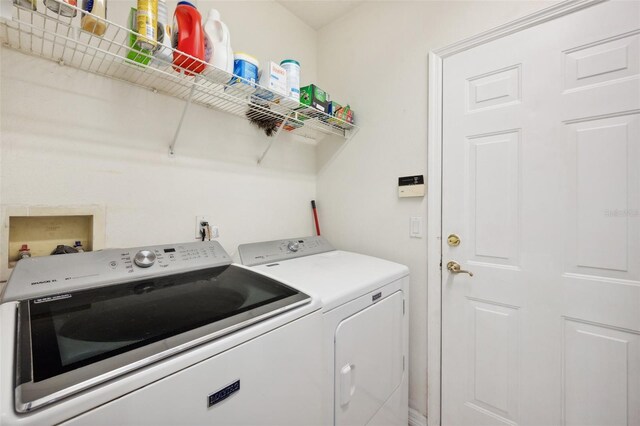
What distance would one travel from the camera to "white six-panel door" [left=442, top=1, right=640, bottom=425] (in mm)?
1229

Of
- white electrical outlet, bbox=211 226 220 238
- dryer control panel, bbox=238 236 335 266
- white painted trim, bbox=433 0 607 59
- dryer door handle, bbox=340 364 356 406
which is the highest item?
white painted trim, bbox=433 0 607 59

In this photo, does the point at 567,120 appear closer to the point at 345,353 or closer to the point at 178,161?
the point at 345,353

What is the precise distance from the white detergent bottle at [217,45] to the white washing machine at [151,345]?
0.90 meters

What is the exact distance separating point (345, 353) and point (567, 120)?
1529 mm

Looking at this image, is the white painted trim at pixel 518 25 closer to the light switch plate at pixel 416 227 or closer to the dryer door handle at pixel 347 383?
the light switch plate at pixel 416 227

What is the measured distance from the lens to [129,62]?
116 centimetres

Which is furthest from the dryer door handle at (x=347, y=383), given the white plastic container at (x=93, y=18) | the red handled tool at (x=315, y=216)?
the white plastic container at (x=93, y=18)

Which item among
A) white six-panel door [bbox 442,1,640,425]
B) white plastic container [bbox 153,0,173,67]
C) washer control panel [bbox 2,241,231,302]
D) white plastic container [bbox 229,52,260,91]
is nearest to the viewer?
washer control panel [bbox 2,241,231,302]

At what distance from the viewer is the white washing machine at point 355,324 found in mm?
1139

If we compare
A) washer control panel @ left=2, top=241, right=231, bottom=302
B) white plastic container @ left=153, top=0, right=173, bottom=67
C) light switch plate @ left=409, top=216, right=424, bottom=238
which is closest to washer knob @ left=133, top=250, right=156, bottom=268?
washer control panel @ left=2, top=241, right=231, bottom=302

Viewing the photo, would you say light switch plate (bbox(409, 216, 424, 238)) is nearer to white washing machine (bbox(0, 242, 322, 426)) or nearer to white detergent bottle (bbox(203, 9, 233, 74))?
white washing machine (bbox(0, 242, 322, 426))

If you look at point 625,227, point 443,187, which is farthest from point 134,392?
point 625,227

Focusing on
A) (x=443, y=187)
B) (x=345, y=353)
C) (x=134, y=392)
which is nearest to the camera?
(x=134, y=392)

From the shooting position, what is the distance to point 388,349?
1469mm
